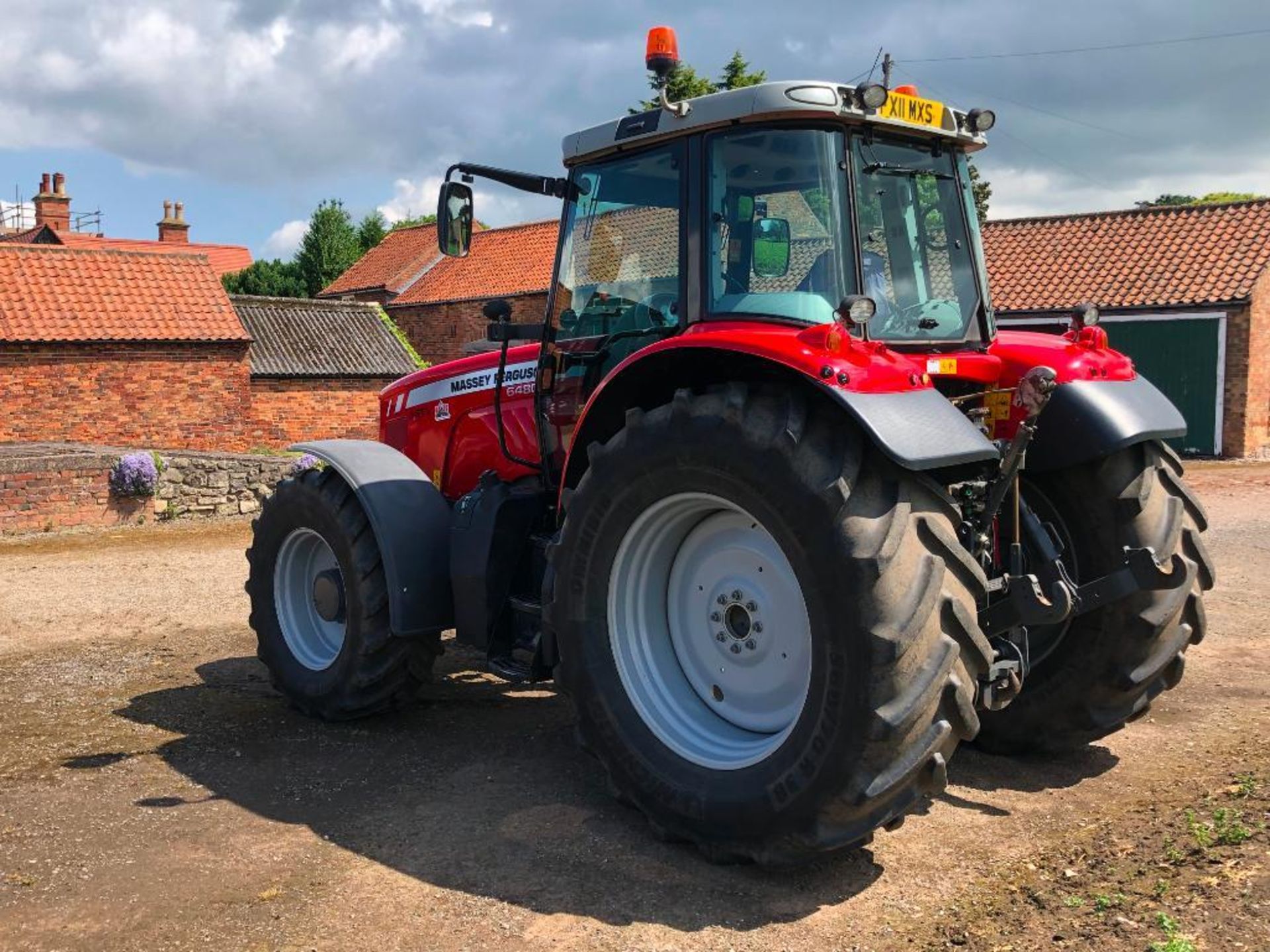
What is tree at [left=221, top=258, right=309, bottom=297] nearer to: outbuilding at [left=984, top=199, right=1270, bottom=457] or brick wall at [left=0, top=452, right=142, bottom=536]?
outbuilding at [left=984, top=199, right=1270, bottom=457]

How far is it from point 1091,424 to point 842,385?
4.28 feet

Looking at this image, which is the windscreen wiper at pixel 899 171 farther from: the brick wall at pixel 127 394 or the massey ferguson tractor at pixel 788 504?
the brick wall at pixel 127 394

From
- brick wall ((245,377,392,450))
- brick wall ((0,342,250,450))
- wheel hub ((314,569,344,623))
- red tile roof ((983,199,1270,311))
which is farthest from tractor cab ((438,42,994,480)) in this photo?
brick wall ((245,377,392,450))

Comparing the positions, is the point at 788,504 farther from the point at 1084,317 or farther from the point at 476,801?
the point at 1084,317

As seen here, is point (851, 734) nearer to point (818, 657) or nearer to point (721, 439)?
point (818, 657)

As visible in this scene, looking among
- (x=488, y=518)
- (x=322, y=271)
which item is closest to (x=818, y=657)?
(x=488, y=518)

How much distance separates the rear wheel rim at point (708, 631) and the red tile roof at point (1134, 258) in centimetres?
1892

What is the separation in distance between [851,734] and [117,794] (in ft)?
9.80

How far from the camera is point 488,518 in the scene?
201 inches

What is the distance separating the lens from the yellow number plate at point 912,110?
4266mm

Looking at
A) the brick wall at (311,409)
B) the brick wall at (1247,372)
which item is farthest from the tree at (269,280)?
the brick wall at (1247,372)

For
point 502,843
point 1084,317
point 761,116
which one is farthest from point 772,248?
point 502,843

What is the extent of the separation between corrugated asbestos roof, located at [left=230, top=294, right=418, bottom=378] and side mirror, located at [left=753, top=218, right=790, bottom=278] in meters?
21.9

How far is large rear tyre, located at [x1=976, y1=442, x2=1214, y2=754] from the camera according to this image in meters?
4.40
